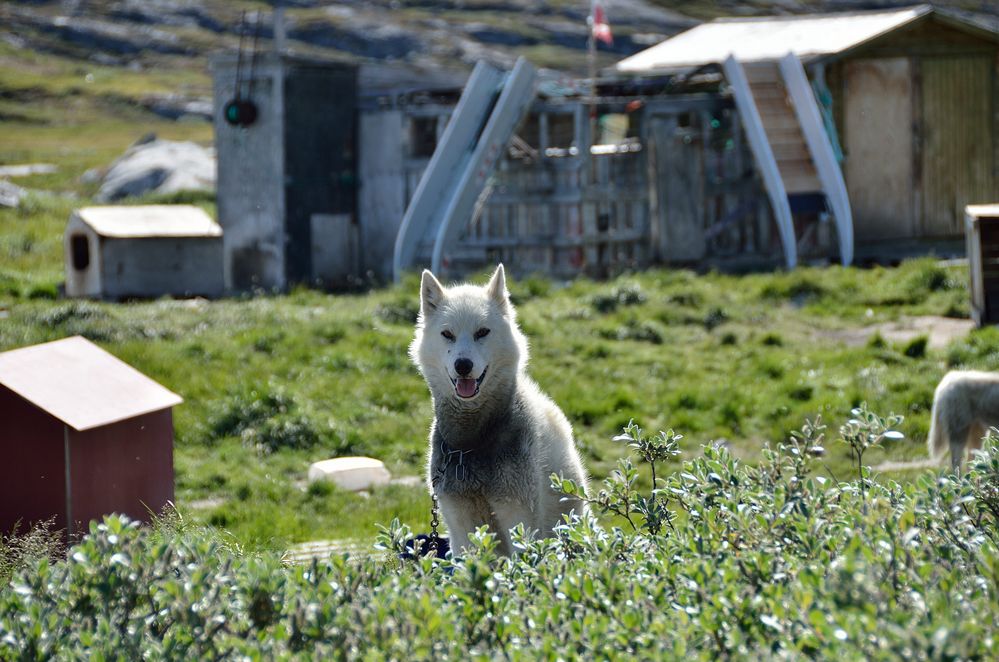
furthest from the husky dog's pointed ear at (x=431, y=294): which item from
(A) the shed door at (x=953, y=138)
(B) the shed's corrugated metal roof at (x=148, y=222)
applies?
(A) the shed door at (x=953, y=138)

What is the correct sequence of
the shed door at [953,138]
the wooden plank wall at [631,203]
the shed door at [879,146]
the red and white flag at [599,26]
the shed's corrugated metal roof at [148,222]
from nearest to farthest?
the shed's corrugated metal roof at [148,222], the wooden plank wall at [631,203], the shed door at [879,146], the shed door at [953,138], the red and white flag at [599,26]

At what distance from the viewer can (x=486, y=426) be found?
6.33 m

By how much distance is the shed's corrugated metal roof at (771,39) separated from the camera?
2056cm

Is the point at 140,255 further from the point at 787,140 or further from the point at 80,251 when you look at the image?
the point at 787,140

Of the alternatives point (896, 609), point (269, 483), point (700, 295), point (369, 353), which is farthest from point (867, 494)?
point (700, 295)

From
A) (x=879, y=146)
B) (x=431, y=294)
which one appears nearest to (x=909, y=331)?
(x=879, y=146)

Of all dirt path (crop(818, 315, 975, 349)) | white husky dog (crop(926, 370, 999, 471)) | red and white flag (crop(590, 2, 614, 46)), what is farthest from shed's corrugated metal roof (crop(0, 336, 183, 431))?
red and white flag (crop(590, 2, 614, 46))

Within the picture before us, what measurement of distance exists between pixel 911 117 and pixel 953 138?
0.86 metres

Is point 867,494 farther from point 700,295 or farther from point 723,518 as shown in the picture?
point 700,295

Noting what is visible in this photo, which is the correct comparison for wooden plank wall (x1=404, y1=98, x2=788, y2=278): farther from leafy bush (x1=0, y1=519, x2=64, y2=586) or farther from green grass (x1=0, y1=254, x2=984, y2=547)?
leafy bush (x1=0, y1=519, x2=64, y2=586)

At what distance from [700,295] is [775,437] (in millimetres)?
5226

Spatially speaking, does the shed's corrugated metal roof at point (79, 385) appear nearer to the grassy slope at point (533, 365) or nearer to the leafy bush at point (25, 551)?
the leafy bush at point (25, 551)

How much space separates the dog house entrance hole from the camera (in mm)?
18719

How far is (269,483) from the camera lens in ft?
32.9
